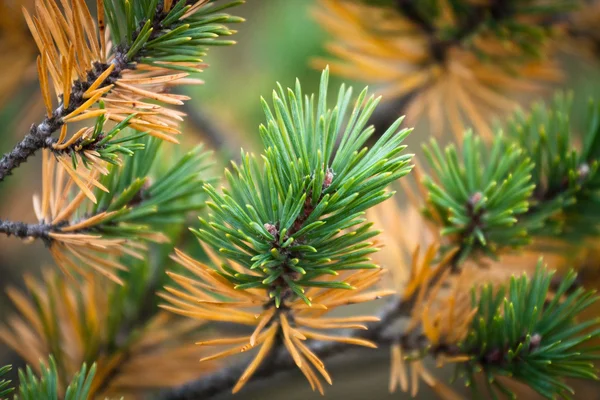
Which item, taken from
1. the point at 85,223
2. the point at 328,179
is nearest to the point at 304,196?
the point at 328,179

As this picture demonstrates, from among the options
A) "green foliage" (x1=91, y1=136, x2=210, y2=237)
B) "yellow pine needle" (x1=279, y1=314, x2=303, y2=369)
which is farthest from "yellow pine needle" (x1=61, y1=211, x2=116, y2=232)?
"yellow pine needle" (x1=279, y1=314, x2=303, y2=369)

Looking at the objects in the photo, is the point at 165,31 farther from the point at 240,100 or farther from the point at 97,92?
the point at 240,100

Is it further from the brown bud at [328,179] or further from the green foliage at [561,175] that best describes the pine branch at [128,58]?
the green foliage at [561,175]

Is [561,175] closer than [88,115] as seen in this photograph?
No

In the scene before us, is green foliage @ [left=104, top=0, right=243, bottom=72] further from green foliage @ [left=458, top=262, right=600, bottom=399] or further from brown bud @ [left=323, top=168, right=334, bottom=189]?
green foliage @ [left=458, top=262, right=600, bottom=399]

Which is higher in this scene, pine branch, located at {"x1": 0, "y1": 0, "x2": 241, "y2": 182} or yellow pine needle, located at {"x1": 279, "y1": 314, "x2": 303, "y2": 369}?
pine branch, located at {"x1": 0, "y1": 0, "x2": 241, "y2": 182}

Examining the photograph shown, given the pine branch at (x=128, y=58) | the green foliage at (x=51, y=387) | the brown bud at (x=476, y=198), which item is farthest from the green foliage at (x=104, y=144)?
the brown bud at (x=476, y=198)

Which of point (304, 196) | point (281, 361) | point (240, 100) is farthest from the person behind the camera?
point (240, 100)

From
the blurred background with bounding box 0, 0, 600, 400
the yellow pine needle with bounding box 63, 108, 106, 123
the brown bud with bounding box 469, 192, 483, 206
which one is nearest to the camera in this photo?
the yellow pine needle with bounding box 63, 108, 106, 123
